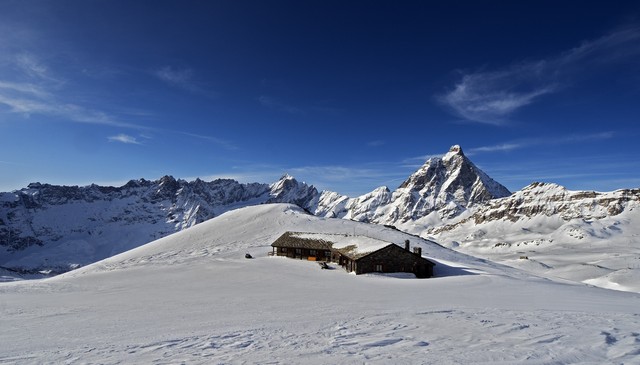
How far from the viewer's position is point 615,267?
4815 inches

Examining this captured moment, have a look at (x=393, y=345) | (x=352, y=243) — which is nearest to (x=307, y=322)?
(x=393, y=345)

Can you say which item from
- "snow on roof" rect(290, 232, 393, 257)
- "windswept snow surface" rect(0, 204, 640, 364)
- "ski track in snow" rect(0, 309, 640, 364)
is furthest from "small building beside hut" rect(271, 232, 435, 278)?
"ski track in snow" rect(0, 309, 640, 364)

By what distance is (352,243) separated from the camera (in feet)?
175

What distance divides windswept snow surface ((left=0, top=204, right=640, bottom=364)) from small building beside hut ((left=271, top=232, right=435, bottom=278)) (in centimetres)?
655

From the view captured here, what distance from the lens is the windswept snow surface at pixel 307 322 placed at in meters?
12.7

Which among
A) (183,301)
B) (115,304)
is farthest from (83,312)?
(183,301)

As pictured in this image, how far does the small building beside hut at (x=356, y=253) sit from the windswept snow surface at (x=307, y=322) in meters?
6.55

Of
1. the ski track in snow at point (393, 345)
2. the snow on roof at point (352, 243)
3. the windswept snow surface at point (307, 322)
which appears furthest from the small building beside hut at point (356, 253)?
the ski track in snow at point (393, 345)

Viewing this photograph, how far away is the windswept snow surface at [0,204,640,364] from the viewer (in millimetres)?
12711

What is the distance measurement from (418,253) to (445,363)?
3847cm

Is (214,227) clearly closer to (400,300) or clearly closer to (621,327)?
(400,300)

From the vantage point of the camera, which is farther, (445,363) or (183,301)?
(183,301)

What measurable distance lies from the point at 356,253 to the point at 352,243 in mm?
7158

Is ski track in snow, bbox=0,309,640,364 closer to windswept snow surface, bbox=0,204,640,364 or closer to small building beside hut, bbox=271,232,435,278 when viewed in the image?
windswept snow surface, bbox=0,204,640,364
